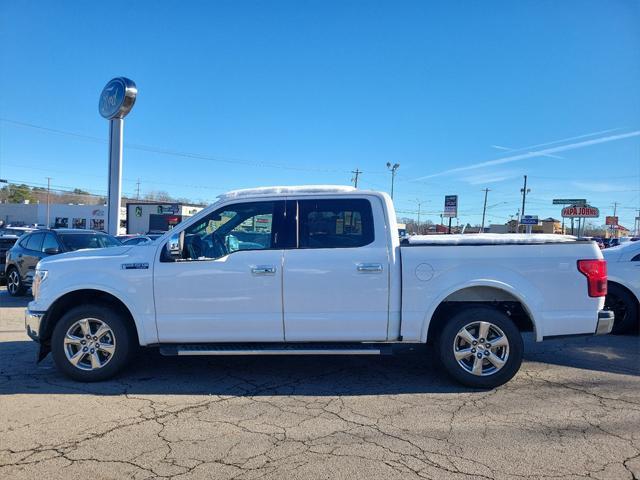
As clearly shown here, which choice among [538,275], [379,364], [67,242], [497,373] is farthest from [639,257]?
[67,242]

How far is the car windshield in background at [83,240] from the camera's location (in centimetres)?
1053

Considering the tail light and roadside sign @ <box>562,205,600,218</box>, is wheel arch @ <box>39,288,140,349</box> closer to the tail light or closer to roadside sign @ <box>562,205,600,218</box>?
the tail light

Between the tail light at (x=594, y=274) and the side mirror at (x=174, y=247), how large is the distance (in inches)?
161

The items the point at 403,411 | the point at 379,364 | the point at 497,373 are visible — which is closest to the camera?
the point at 403,411

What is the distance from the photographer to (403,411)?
4.20 meters

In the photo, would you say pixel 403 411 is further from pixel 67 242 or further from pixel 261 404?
pixel 67 242

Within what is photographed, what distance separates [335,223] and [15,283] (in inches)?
391

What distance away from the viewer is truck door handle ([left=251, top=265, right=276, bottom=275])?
4699mm

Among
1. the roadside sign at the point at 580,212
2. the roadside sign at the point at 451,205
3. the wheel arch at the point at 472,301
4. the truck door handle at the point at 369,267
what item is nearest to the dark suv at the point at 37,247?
the truck door handle at the point at 369,267

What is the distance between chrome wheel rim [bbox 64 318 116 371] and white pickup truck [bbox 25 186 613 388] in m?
0.01

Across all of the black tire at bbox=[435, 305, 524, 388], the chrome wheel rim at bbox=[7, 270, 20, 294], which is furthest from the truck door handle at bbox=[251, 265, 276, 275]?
the chrome wheel rim at bbox=[7, 270, 20, 294]

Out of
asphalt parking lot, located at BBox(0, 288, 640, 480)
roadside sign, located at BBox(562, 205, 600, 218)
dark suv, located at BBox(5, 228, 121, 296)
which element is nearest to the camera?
asphalt parking lot, located at BBox(0, 288, 640, 480)

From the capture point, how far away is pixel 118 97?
779 inches

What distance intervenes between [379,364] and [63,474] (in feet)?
11.5
